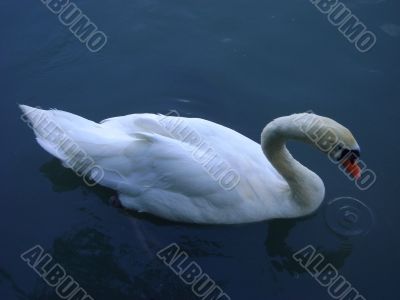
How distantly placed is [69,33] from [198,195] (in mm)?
4014

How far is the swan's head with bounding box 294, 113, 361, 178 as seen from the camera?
17.7ft

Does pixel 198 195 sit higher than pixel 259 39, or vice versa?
pixel 259 39

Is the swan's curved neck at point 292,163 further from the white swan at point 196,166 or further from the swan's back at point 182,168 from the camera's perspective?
the swan's back at point 182,168

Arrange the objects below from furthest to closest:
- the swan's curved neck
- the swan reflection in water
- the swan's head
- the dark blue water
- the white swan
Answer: the dark blue water, the swan reflection in water, the white swan, the swan's curved neck, the swan's head

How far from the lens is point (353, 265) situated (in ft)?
A: 20.2

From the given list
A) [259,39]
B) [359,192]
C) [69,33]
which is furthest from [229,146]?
[69,33]

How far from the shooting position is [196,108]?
25.9 feet

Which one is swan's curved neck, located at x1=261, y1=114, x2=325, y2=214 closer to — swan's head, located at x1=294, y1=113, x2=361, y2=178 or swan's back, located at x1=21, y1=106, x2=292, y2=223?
swan's head, located at x1=294, y1=113, x2=361, y2=178

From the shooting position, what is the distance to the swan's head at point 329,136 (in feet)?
17.7

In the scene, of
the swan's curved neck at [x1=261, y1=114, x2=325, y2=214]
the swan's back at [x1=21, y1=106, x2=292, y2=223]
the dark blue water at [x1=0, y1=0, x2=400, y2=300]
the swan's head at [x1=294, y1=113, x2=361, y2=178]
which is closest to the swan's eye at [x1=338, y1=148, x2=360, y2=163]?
the swan's head at [x1=294, y1=113, x2=361, y2=178]

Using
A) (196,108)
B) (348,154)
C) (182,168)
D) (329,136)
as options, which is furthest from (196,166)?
(196,108)

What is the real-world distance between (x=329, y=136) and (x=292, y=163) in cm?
66

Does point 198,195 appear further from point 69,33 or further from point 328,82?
point 69,33

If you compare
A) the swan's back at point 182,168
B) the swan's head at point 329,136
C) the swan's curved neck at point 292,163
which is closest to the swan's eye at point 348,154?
the swan's head at point 329,136
